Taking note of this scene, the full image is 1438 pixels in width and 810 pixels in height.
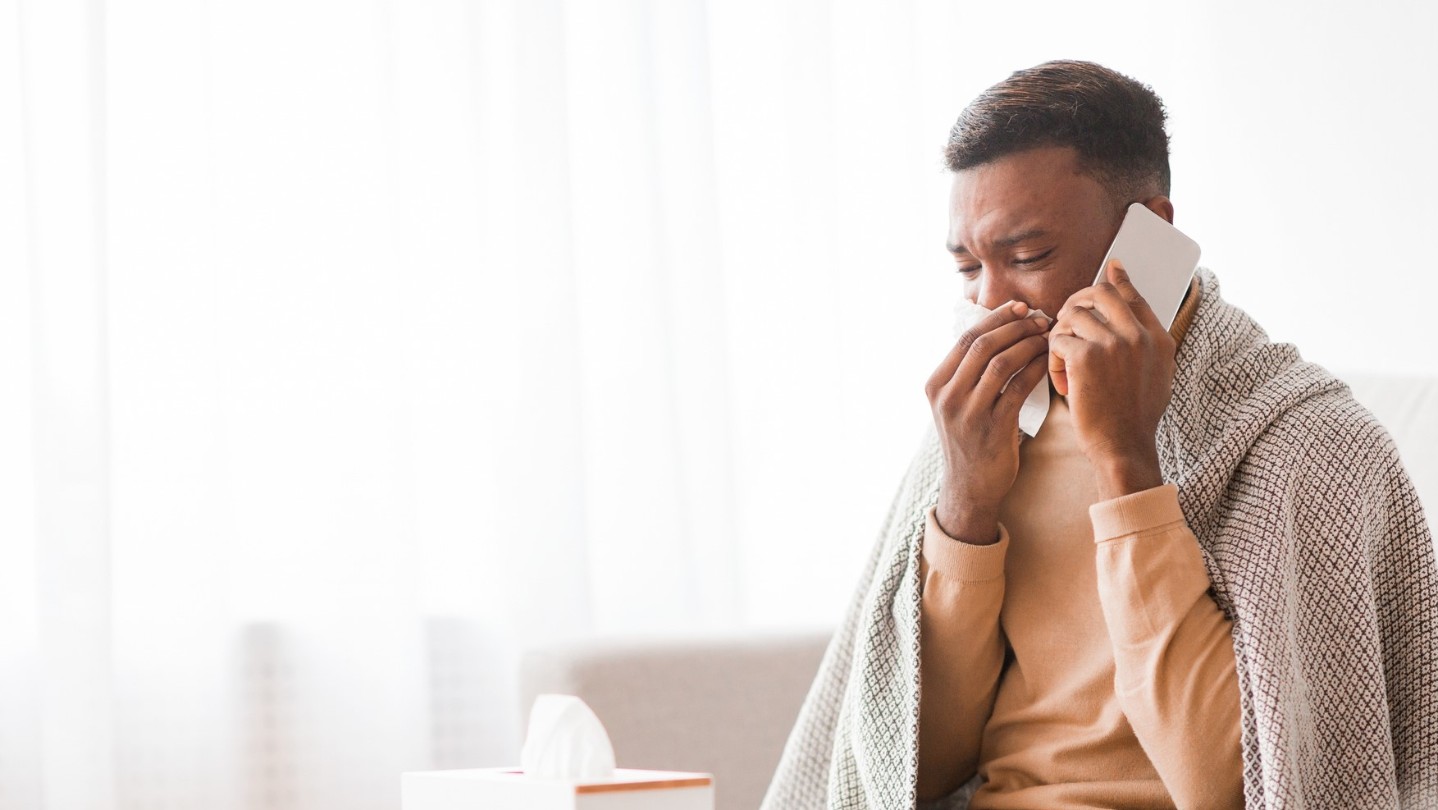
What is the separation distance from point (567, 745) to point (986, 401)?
49 cm

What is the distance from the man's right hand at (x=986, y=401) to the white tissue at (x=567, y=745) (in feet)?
1.47

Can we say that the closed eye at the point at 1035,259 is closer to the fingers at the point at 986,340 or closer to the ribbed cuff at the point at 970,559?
the fingers at the point at 986,340

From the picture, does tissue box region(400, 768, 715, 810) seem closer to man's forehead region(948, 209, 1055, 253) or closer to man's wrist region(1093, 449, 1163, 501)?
man's wrist region(1093, 449, 1163, 501)

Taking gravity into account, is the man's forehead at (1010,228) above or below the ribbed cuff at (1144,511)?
above

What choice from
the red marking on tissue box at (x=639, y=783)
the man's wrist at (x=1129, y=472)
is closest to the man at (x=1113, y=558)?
the man's wrist at (x=1129, y=472)

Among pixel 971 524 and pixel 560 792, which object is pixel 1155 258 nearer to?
pixel 971 524

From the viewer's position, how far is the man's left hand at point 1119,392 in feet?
3.41

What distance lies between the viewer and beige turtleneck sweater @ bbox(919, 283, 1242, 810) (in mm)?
1013

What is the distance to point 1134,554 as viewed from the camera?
3.34 feet

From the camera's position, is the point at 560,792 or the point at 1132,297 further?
the point at 1132,297

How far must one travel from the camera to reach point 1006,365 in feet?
3.71

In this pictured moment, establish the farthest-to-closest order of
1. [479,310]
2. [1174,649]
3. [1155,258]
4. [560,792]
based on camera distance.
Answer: [479,310]
[1155,258]
[1174,649]
[560,792]

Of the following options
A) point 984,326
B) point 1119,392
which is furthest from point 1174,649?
point 984,326

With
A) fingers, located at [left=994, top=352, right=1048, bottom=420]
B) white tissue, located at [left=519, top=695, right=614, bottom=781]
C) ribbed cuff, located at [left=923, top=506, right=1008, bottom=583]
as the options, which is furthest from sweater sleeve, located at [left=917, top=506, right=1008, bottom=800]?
white tissue, located at [left=519, top=695, right=614, bottom=781]
